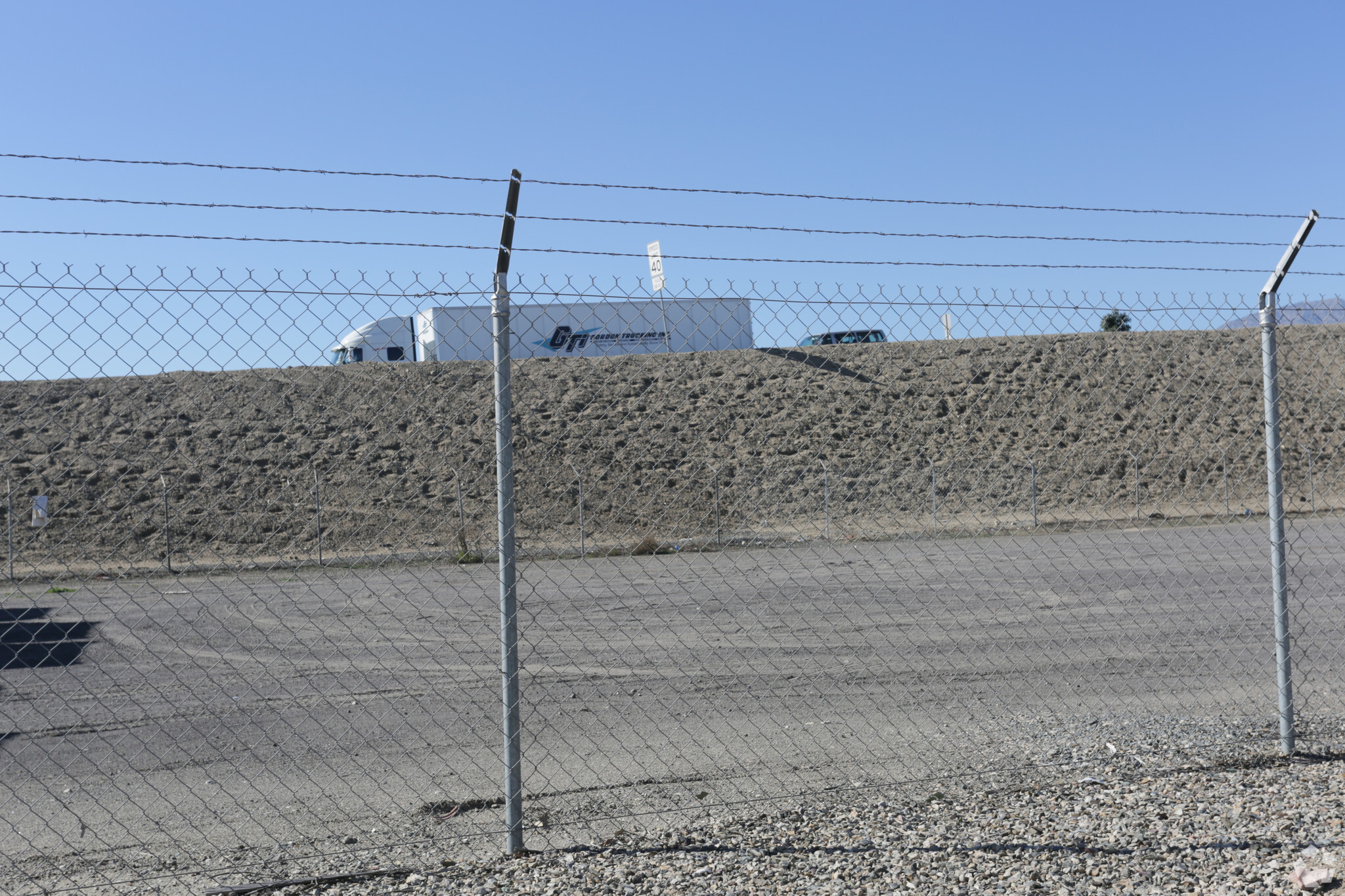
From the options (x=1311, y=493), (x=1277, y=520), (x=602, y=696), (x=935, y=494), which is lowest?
(x=1311, y=493)

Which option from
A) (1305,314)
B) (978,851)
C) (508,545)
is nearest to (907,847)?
(978,851)

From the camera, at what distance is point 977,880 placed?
335cm

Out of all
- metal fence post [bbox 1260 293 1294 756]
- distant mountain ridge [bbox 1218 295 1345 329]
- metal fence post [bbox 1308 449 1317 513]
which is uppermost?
distant mountain ridge [bbox 1218 295 1345 329]

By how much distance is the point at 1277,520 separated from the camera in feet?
14.6

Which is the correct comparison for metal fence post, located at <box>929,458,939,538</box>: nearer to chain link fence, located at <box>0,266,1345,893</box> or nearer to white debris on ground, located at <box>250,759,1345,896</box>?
chain link fence, located at <box>0,266,1345,893</box>

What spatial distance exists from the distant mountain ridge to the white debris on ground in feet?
7.38

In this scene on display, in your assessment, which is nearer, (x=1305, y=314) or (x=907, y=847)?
(x=907, y=847)

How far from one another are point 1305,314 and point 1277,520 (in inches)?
43.8

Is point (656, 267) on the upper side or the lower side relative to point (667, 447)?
upper

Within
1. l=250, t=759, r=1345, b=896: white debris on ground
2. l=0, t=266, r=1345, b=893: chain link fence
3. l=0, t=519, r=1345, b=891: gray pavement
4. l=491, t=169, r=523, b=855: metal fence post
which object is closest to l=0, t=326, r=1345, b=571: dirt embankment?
l=0, t=266, r=1345, b=893: chain link fence

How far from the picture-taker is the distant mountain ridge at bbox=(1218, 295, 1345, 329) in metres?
4.52

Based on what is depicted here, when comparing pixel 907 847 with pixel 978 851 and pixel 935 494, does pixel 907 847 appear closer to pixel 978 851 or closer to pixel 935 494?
pixel 978 851

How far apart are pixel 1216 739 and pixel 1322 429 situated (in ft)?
96.0

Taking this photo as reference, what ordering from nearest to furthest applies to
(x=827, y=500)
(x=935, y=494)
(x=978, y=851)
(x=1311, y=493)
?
(x=978, y=851) < (x=935, y=494) < (x=827, y=500) < (x=1311, y=493)
